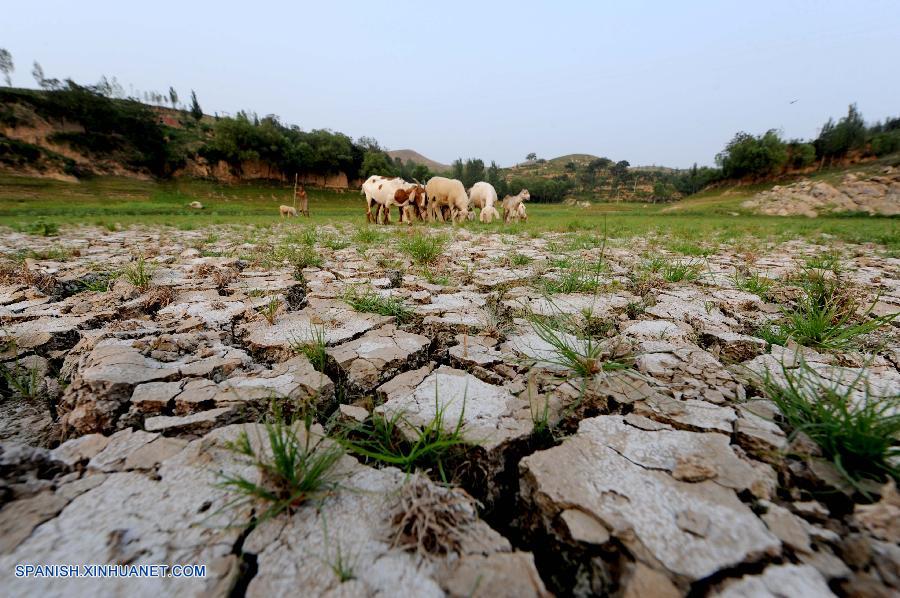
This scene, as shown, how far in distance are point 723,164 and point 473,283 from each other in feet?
176

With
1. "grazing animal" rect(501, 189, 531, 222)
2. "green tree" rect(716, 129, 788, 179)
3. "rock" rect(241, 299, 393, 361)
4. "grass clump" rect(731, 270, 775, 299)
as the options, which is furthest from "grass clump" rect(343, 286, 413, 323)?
"green tree" rect(716, 129, 788, 179)

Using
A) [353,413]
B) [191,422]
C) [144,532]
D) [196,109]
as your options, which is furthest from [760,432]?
[196,109]

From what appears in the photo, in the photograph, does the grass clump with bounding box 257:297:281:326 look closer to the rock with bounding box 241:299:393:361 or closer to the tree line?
the rock with bounding box 241:299:393:361

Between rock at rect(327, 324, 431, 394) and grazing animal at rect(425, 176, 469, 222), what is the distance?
27.5 feet

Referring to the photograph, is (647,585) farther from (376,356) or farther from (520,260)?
(520,260)

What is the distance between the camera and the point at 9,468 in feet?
2.52

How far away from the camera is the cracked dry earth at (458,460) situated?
612 mm

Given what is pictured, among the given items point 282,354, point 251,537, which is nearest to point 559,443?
point 251,537

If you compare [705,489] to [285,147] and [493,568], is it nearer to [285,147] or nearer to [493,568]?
[493,568]

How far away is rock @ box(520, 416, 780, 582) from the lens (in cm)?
62

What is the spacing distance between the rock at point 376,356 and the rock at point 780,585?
1.03 m

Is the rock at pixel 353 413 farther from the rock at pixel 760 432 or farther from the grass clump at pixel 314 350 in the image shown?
the rock at pixel 760 432

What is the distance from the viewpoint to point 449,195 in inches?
385

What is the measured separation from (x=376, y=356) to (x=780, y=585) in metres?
1.21
